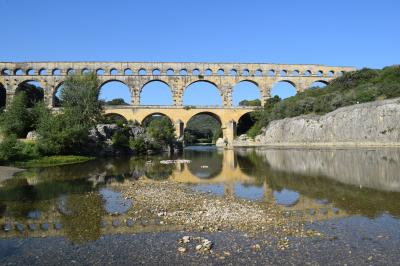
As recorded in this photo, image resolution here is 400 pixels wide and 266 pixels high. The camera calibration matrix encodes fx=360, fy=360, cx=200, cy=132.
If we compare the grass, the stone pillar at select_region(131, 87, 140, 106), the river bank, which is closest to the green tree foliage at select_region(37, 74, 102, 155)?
the grass

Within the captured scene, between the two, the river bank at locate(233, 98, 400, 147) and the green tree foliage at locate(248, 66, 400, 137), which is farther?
the green tree foliage at locate(248, 66, 400, 137)

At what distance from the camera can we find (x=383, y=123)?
40219 millimetres

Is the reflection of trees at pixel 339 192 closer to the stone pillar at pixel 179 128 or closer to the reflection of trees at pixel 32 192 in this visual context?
the reflection of trees at pixel 32 192

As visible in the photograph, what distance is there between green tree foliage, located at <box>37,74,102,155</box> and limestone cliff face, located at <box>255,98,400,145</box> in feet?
91.7

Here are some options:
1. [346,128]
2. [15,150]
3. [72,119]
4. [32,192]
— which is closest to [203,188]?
[32,192]

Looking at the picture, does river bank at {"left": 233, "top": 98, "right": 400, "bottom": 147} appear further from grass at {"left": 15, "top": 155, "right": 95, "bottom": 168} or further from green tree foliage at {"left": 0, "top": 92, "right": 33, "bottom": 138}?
green tree foliage at {"left": 0, "top": 92, "right": 33, "bottom": 138}

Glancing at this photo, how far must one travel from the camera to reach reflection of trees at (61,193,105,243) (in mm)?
8703

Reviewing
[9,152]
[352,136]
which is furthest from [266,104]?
[9,152]

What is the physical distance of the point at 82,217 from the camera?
1048cm

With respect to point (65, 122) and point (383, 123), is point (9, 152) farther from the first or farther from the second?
point (383, 123)

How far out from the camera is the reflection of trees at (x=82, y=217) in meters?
8.70

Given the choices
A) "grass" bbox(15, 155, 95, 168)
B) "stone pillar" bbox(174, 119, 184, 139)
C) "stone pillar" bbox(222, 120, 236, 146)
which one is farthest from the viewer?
"stone pillar" bbox(222, 120, 236, 146)

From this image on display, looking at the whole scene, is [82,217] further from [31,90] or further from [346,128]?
[31,90]

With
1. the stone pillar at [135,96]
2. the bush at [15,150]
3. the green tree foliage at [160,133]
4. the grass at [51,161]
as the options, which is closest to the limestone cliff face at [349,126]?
the green tree foliage at [160,133]
